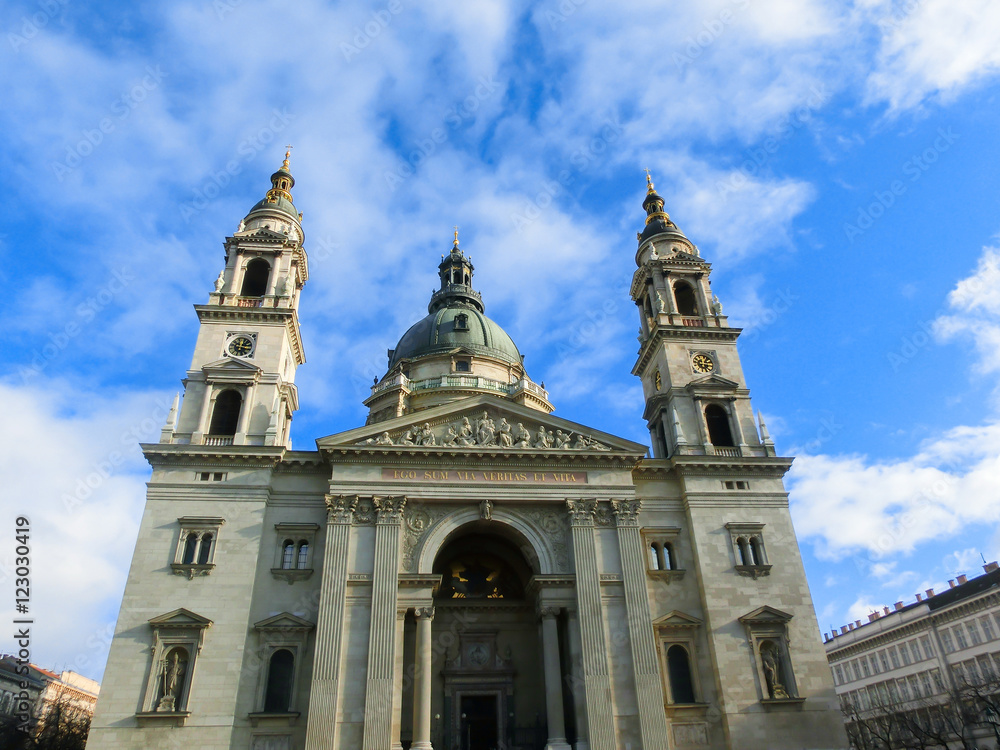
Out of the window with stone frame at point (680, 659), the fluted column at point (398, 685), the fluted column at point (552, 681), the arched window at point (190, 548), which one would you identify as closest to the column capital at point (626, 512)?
the window with stone frame at point (680, 659)

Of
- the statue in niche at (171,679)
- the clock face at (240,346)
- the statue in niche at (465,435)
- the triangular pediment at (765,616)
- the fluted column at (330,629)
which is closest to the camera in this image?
the fluted column at (330,629)

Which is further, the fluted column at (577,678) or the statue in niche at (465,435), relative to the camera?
the statue in niche at (465,435)

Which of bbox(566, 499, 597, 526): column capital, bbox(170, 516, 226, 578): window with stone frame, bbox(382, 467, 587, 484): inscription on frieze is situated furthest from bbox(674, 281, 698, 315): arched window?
bbox(170, 516, 226, 578): window with stone frame

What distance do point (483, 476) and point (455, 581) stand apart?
604 cm

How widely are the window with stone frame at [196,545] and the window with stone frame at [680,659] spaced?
719 inches

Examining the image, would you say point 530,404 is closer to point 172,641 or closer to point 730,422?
point 730,422

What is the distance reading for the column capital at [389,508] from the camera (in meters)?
29.7

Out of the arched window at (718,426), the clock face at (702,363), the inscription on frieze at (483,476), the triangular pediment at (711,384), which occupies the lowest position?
the inscription on frieze at (483,476)

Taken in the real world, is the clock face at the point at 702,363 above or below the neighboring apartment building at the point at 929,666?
above

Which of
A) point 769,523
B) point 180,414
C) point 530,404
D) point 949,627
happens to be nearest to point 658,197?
point 530,404

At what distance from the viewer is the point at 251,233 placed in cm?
3891

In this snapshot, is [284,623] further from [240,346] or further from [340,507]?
[240,346]

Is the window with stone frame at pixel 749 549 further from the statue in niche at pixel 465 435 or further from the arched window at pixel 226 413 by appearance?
the arched window at pixel 226 413

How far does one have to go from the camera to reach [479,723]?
30.4 metres
